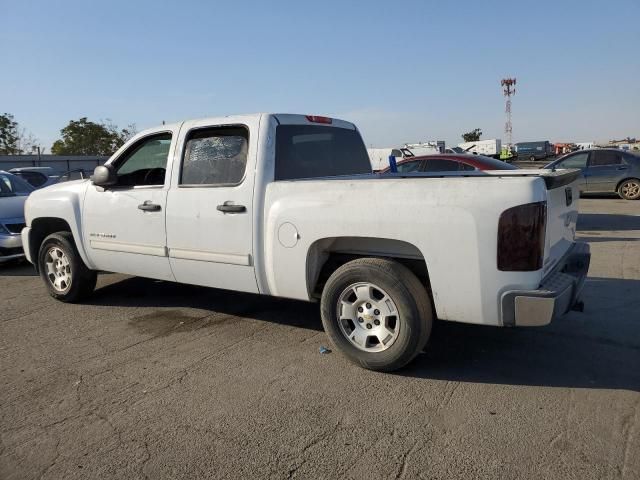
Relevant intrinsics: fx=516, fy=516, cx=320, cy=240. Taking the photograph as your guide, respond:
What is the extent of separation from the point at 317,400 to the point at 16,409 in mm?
2021

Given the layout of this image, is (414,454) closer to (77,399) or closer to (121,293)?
(77,399)

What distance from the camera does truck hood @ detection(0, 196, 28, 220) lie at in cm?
830

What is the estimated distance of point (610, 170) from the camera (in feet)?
47.9

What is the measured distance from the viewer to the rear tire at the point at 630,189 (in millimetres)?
14422

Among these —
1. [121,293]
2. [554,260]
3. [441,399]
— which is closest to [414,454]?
[441,399]

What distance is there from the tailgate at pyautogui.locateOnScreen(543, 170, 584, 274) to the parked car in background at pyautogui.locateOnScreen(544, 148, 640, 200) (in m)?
11.2

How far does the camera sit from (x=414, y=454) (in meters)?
2.81

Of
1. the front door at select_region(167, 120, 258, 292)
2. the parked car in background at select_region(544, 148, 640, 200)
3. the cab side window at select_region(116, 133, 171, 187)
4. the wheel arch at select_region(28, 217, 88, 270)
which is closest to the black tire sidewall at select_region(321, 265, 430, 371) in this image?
the front door at select_region(167, 120, 258, 292)

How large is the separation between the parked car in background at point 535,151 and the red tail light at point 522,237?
177ft

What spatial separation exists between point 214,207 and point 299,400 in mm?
1833

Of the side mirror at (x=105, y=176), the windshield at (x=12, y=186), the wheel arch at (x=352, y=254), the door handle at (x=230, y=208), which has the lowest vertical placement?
the wheel arch at (x=352, y=254)

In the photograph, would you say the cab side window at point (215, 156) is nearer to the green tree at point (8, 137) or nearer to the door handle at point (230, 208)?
the door handle at point (230, 208)

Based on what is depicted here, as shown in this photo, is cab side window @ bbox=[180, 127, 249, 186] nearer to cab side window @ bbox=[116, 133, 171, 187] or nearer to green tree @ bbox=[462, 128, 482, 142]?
cab side window @ bbox=[116, 133, 171, 187]

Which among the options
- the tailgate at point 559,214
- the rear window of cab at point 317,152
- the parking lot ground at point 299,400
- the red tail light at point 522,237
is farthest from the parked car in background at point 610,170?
the red tail light at point 522,237
